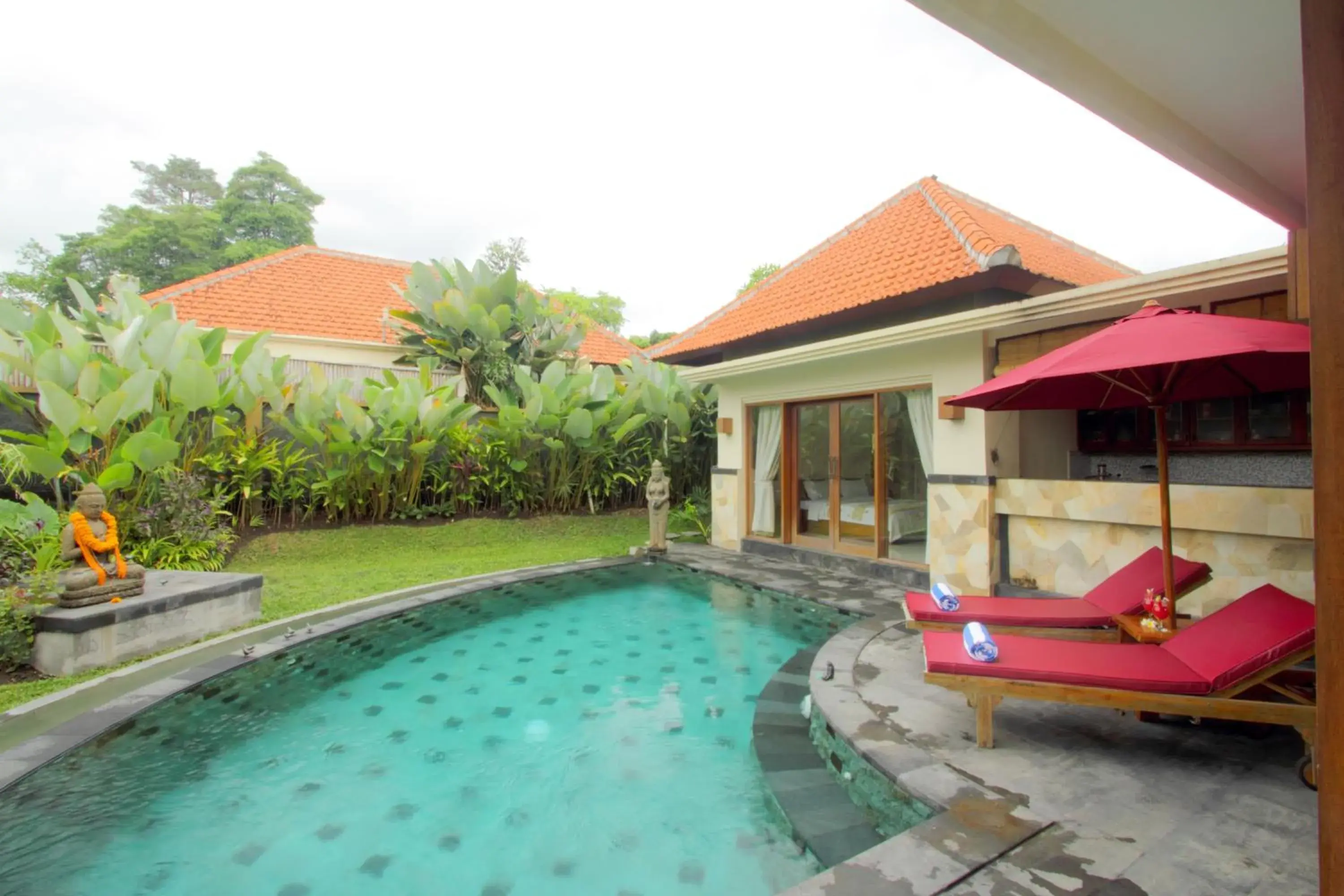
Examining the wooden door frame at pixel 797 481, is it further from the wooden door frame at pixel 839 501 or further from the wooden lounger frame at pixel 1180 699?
the wooden lounger frame at pixel 1180 699

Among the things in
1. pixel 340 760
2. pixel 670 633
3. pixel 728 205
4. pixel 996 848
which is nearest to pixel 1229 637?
pixel 996 848

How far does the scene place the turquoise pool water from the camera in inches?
108

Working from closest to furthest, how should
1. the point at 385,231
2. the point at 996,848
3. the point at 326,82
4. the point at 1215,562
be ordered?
the point at 996,848 < the point at 1215,562 < the point at 326,82 < the point at 385,231

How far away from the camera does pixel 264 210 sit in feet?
95.9

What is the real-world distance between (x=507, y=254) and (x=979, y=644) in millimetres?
17543

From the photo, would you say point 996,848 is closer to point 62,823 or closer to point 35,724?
point 62,823

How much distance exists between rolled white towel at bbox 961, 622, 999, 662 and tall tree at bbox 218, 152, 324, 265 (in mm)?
32259

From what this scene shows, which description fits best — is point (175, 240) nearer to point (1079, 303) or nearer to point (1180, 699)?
point (1079, 303)

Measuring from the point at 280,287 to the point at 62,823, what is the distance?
15.6 meters

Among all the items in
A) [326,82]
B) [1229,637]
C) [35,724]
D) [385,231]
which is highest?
[385,231]

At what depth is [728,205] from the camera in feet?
72.0

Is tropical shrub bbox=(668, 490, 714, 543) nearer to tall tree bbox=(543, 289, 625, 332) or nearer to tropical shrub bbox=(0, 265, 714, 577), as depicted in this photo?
tropical shrub bbox=(0, 265, 714, 577)

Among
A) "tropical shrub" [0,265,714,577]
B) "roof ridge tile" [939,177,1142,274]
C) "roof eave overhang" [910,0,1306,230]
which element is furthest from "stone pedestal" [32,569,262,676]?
"roof ridge tile" [939,177,1142,274]

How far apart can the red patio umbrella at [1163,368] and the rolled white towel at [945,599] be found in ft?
3.67
